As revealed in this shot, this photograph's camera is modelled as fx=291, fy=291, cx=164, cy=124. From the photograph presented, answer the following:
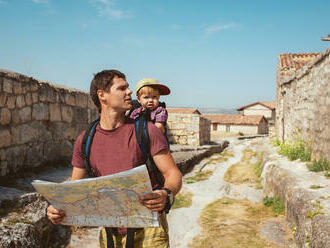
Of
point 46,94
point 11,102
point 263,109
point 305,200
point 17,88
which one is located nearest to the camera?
point 305,200

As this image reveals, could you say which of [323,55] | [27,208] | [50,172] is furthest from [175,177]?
[323,55]

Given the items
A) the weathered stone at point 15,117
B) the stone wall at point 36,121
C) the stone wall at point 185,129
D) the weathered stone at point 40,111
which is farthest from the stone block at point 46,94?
the stone wall at point 185,129

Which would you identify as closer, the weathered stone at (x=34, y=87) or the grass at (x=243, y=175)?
the weathered stone at (x=34, y=87)

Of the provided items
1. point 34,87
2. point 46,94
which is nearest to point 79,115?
point 46,94

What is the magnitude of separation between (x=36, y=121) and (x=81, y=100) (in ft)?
4.82

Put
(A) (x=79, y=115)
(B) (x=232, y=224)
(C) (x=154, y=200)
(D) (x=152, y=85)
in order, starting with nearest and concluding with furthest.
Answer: (C) (x=154, y=200) → (D) (x=152, y=85) → (B) (x=232, y=224) → (A) (x=79, y=115)

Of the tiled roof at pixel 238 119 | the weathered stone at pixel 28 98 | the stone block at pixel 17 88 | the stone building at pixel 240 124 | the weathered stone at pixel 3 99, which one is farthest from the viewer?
the tiled roof at pixel 238 119

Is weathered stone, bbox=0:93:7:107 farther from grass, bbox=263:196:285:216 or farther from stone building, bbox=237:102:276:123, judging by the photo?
stone building, bbox=237:102:276:123

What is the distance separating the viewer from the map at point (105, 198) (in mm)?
1472

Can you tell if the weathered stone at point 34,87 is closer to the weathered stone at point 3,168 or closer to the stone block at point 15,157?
the stone block at point 15,157

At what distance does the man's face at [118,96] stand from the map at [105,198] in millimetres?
601

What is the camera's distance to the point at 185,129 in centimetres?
1291

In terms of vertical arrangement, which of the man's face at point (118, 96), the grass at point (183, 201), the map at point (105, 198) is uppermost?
the man's face at point (118, 96)

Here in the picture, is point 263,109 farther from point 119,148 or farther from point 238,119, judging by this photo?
point 119,148
